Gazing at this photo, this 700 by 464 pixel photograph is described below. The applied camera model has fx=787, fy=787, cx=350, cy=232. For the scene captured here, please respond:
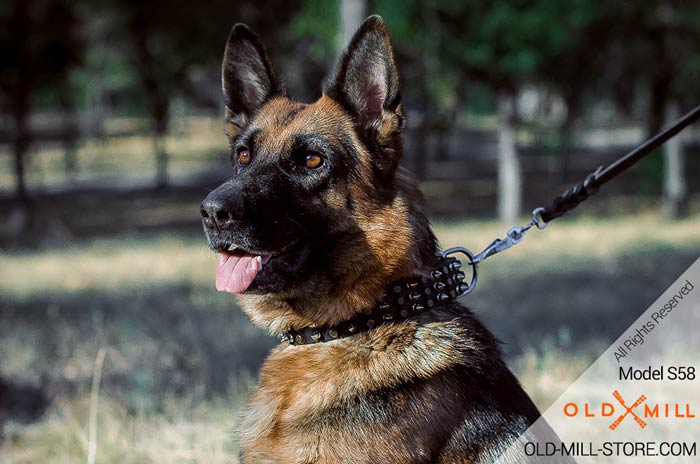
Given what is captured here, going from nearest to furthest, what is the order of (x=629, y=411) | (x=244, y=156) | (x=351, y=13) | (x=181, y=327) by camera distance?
1. (x=244, y=156)
2. (x=629, y=411)
3. (x=181, y=327)
4. (x=351, y=13)

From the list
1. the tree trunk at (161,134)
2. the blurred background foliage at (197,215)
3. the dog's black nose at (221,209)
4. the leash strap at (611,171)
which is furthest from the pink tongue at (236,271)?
the tree trunk at (161,134)

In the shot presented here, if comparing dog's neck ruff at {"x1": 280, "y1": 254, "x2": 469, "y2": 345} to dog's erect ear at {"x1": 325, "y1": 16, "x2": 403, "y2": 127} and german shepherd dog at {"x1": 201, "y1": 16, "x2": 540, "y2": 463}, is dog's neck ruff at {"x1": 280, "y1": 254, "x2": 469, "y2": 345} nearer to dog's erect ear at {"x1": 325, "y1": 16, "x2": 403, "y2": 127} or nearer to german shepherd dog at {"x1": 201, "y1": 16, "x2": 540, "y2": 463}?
german shepherd dog at {"x1": 201, "y1": 16, "x2": 540, "y2": 463}

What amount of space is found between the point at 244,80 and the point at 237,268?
965 millimetres

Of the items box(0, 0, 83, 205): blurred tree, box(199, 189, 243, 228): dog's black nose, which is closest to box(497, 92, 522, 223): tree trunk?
box(0, 0, 83, 205): blurred tree

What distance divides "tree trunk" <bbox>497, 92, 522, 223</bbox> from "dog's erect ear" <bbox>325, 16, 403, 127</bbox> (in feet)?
53.9

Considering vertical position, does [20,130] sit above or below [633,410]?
above

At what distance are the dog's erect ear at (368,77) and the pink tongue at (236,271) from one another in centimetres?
71

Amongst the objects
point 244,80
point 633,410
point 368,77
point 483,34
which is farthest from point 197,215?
point 368,77

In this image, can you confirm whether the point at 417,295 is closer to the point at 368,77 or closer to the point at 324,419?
the point at 324,419

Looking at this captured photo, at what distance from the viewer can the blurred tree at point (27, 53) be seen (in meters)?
18.3

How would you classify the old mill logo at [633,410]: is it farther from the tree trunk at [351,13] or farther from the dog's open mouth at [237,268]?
the tree trunk at [351,13]

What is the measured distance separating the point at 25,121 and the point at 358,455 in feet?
62.7

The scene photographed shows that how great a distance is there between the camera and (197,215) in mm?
21906

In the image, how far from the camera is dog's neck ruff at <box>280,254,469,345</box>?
2.81 meters
